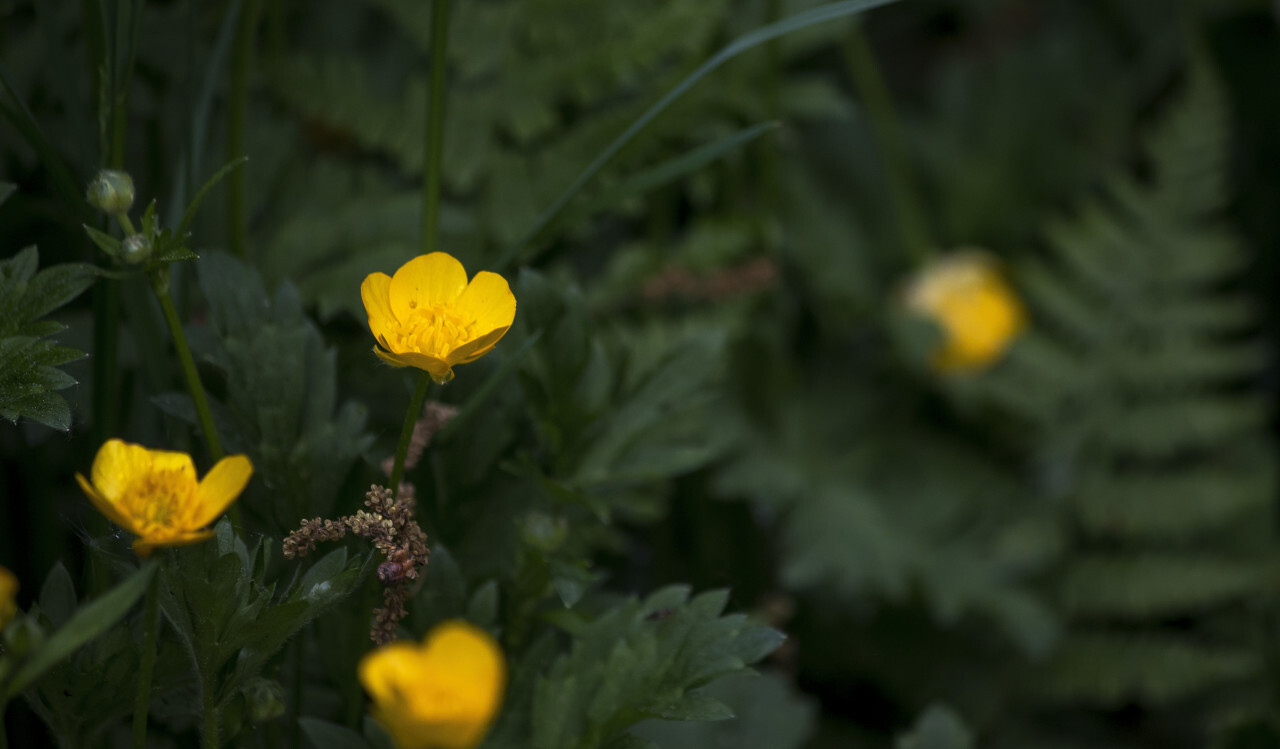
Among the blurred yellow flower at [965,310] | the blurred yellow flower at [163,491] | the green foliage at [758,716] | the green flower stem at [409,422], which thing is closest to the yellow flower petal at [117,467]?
the blurred yellow flower at [163,491]

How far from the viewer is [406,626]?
0.60 meters

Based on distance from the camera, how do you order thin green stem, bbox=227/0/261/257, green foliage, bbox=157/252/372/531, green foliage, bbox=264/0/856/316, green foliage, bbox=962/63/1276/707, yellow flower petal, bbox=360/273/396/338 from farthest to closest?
green foliage, bbox=962/63/1276/707, green foliage, bbox=264/0/856/316, thin green stem, bbox=227/0/261/257, green foliage, bbox=157/252/372/531, yellow flower petal, bbox=360/273/396/338

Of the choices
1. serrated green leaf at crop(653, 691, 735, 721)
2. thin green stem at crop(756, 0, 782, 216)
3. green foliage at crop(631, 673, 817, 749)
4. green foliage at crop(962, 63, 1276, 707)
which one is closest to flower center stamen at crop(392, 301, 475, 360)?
Answer: serrated green leaf at crop(653, 691, 735, 721)

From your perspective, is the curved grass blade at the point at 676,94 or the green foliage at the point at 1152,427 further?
the green foliage at the point at 1152,427

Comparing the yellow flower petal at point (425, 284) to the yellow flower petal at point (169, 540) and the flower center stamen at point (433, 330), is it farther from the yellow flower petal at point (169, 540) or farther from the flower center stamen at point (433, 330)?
the yellow flower petal at point (169, 540)

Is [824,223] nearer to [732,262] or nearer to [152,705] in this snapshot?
[732,262]

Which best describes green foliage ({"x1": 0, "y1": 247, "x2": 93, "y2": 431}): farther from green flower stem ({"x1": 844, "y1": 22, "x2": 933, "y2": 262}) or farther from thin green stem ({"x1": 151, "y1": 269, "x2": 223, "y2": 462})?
green flower stem ({"x1": 844, "y1": 22, "x2": 933, "y2": 262})

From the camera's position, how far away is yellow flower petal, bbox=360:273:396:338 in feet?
1.55

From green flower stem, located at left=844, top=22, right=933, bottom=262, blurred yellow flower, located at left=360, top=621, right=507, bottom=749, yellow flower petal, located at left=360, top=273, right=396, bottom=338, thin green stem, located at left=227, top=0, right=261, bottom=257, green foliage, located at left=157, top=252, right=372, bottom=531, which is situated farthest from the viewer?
green flower stem, located at left=844, top=22, right=933, bottom=262

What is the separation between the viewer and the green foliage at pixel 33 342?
51 centimetres

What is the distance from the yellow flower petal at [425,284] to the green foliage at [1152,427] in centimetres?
112

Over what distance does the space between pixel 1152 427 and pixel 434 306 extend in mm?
1270

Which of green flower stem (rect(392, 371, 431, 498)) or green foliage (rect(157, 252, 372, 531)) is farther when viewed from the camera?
green foliage (rect(157, 252, 372, 531))

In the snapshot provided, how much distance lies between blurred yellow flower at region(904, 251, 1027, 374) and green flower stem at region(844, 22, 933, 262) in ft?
0.18
